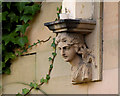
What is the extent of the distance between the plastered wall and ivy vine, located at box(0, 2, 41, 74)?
0.07 meters

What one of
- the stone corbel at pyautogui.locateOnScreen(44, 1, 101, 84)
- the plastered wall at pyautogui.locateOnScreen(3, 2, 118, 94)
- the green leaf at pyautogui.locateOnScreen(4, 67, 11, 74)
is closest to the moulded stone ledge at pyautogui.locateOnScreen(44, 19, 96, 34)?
the stone corbel at pyautogui.locateOnScreen(44, 1, 101, 84)

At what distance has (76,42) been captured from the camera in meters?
5.07

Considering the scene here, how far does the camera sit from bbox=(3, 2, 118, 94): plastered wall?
4.92 meters

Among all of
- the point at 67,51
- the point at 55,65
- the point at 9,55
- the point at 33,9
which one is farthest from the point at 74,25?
the point at 9,55

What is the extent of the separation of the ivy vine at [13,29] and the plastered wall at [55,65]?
0.07 m

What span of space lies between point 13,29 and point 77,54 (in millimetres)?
1126

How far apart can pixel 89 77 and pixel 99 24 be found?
465 mm

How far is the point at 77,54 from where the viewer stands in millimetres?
5145

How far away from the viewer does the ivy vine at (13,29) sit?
592 centimetres

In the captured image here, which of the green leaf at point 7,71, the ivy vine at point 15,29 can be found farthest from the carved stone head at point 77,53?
the green leaf at point 7,71

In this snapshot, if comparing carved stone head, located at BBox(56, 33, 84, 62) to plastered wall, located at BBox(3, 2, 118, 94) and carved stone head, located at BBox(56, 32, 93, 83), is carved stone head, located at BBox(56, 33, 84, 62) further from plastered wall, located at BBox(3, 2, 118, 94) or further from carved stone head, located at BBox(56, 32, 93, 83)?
Answer: plastered wall, located at BBox(3, 2, 118, 94)

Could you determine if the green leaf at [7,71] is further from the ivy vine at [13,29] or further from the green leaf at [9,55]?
the green leaf at [9,55]

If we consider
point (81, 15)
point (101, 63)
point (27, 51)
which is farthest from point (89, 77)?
point (27, 51)

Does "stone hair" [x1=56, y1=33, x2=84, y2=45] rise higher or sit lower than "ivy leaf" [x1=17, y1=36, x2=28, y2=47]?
lower
